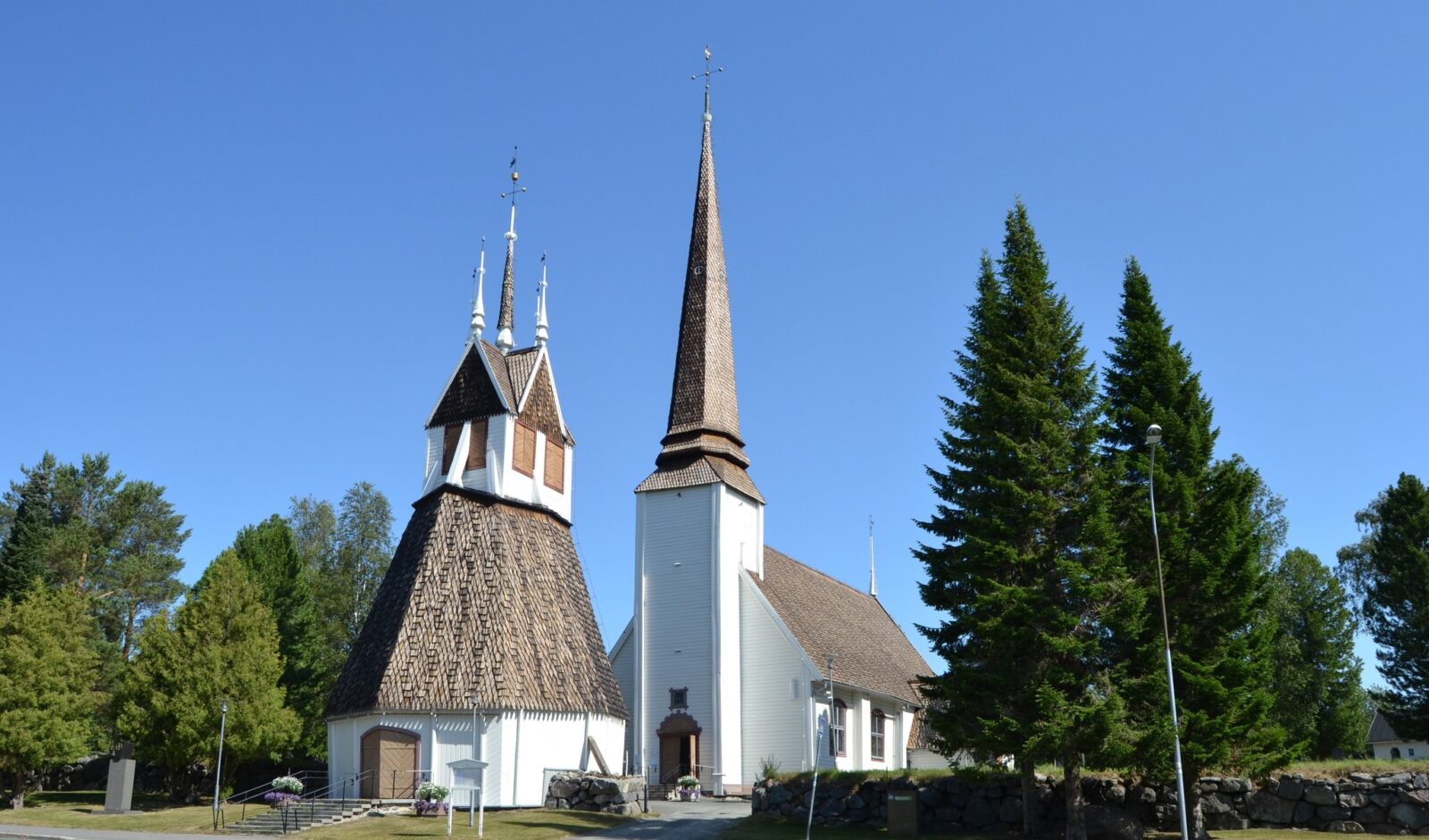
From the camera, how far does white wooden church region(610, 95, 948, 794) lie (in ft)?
131

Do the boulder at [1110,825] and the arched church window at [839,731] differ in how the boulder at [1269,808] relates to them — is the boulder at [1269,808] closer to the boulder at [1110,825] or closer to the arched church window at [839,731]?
the boulder at [1110,825]

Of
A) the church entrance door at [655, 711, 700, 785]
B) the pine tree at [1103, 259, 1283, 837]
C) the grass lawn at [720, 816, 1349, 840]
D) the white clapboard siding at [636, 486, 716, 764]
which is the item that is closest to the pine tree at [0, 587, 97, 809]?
the white clapboard siding at [636, 486, 716, 764]

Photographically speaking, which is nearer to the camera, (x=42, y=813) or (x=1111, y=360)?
(x=1111, y=360)

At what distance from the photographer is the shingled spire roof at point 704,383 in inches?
1713

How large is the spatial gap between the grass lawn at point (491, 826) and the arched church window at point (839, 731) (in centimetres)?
1124

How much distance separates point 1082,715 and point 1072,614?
2.40 meters

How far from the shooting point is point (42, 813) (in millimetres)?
34656

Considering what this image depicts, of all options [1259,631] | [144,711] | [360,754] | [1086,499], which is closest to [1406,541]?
[1259,631]

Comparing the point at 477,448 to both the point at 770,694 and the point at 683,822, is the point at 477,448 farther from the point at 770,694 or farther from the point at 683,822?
the point at 683,822

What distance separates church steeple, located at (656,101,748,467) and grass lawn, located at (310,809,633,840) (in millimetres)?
16243

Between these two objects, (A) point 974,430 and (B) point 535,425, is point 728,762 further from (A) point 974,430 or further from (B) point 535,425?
(A) point 974,430

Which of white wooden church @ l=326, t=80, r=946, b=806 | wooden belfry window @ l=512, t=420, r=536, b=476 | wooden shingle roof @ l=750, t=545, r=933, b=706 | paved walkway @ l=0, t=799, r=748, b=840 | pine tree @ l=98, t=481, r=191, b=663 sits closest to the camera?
paved walkway @ l=0, t=799, r=748, b=840

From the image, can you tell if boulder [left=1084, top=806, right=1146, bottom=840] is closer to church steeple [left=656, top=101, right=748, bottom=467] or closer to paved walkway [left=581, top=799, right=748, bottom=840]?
paved walkway [left=581, top=799, right=748, bottom=840]

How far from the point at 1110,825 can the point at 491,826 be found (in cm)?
1508
